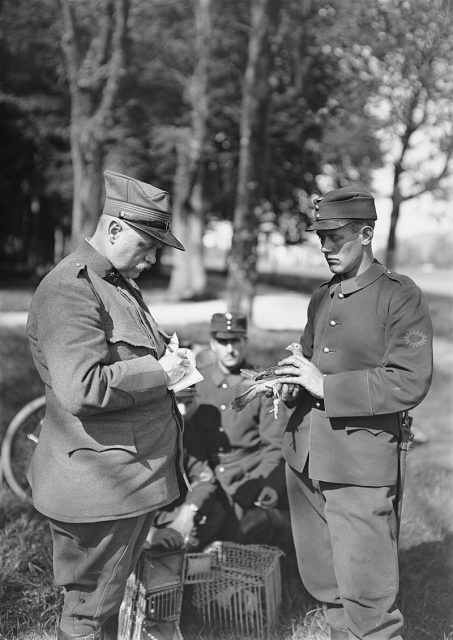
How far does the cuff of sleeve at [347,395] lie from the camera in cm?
284

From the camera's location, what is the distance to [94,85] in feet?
42.2

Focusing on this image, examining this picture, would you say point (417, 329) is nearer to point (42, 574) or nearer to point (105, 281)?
point (105, 281)

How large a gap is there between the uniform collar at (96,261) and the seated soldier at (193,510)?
1.52m

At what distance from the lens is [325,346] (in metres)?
3.10

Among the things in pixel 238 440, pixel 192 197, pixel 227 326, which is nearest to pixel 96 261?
pixel 227 326

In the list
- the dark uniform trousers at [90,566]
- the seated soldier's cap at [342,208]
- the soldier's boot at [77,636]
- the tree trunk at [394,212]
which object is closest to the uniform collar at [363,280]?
the seated soldier's cap at [342,208]

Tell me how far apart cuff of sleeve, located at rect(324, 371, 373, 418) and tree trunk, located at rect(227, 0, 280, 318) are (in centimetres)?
776

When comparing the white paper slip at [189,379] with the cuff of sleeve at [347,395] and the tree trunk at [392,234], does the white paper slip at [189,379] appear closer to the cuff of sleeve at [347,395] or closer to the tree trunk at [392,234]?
the cuff of sleeve at [347,395]

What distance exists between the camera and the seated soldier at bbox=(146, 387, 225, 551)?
3893 mm

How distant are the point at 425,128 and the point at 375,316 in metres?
8.24

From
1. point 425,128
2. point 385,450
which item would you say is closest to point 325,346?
point 385,450

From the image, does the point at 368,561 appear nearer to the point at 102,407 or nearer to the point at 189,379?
the point at 189,379

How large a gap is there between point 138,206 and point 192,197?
2203 cm

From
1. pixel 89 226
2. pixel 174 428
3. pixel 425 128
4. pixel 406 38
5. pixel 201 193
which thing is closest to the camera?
pixel 174 428
